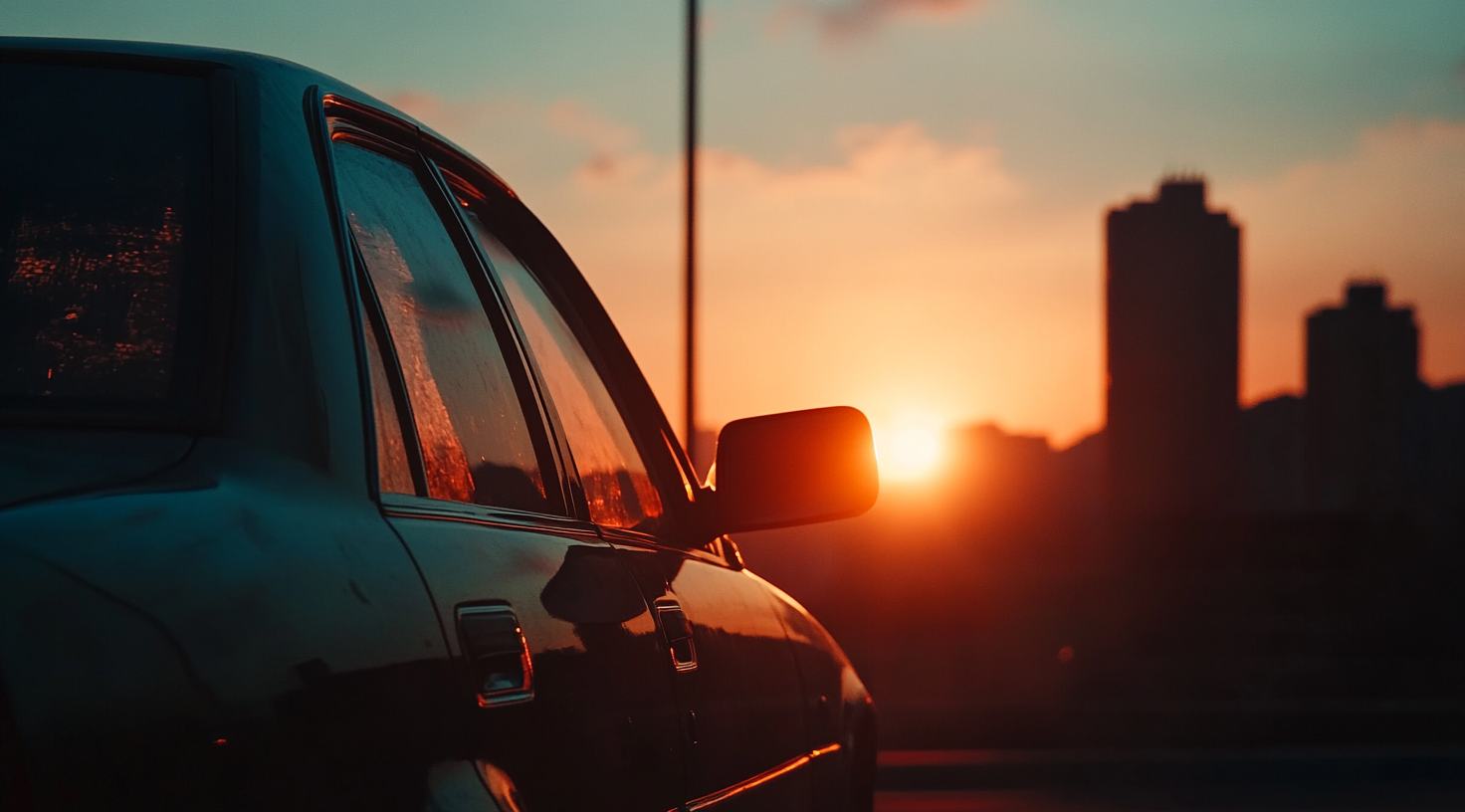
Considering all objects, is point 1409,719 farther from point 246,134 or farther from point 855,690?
point 246,134

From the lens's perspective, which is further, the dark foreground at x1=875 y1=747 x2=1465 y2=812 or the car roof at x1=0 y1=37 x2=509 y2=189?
the dark foreground at x1=875 y1=747 x2=1465 y2=812

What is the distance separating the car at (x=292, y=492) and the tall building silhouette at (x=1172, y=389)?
179 metres

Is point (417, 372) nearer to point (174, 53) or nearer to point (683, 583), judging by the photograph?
point (174, 53)

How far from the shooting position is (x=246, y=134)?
1.63 metres

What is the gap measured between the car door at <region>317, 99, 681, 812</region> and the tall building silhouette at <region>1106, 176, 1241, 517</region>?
179m

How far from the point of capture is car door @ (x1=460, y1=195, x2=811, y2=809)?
2.37 metres

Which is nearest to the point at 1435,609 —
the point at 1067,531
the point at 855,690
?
the point at 1067,531

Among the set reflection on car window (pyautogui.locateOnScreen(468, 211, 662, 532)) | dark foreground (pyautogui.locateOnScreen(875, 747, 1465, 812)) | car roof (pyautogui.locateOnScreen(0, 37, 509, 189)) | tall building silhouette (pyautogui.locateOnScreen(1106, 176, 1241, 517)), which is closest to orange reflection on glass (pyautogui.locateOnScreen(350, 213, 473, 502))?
car roof (pyautogui.locateOnScreen(0, 37, 509, 189))

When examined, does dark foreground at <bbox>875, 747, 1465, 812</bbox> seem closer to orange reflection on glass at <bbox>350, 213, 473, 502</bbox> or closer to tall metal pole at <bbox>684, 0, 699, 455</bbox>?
tall metal pole at <bbox>684, 0, 699, 455</bbox>

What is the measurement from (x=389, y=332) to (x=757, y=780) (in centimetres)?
123

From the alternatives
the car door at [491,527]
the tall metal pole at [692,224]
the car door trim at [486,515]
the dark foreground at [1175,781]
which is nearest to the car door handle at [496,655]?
the car door at [491,527]

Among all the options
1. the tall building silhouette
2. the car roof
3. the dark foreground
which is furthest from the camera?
the tall building silhouette

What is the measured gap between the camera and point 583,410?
8.60 feet

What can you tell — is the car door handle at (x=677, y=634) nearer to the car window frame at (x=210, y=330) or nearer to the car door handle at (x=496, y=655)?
the car door handle at (x=496, y=655)
